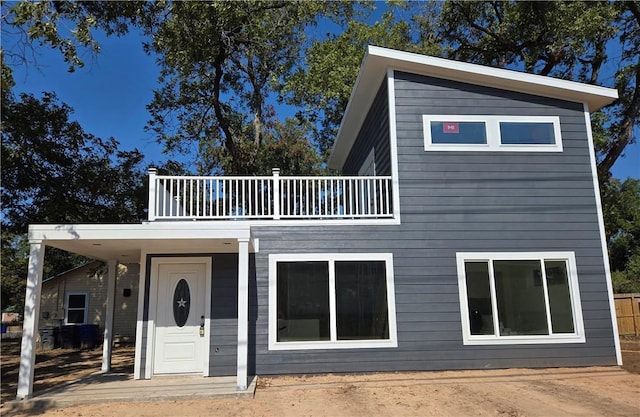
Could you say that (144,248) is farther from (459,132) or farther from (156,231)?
(459,132)

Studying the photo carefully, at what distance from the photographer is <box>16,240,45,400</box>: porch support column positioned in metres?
6.70

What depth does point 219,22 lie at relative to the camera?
14578 millimetres

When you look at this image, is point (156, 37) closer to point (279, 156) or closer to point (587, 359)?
point (279, 156)

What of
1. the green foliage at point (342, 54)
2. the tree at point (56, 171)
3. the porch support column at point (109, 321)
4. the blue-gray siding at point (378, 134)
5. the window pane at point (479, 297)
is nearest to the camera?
the window pane at point (479, 297)

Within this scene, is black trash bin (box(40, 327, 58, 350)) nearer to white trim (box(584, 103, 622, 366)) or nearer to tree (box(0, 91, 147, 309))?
tree (box(0, 91, 147, 309))

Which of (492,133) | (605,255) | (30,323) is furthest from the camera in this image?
(492,133)

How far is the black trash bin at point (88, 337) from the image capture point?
15523 mm

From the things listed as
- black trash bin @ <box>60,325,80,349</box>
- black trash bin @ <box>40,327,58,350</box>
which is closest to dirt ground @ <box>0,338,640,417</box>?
black trash bin @ <box>60,325,80,349</box>

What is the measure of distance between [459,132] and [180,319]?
6.36m

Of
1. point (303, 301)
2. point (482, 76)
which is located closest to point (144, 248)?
Answer: point (303, 301)

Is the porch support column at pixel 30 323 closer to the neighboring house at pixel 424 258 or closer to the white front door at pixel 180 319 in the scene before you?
the neighboring house at pixel 424 258

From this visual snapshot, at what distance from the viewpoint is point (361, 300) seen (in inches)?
335

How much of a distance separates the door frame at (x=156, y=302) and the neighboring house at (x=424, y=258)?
0.08ft

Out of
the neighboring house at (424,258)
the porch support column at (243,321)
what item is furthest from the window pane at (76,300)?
the porch support column at (243,321)
